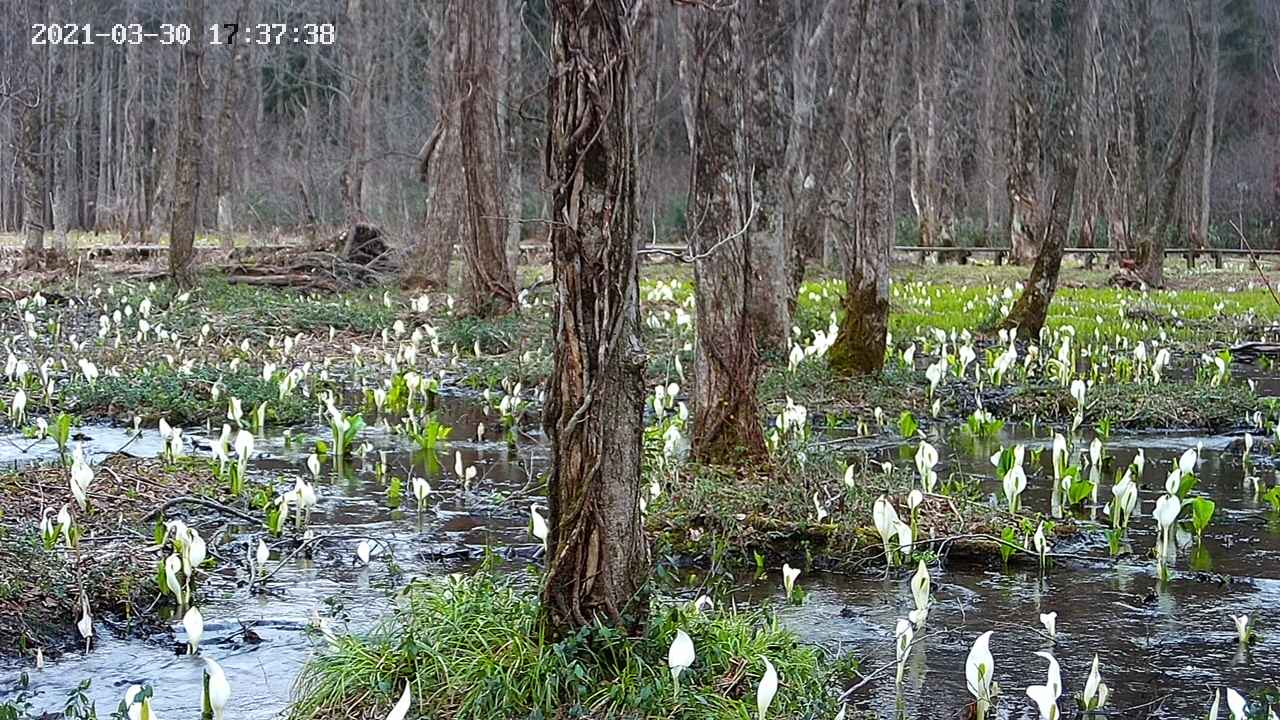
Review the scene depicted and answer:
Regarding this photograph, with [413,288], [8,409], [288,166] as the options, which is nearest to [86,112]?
[288,166]

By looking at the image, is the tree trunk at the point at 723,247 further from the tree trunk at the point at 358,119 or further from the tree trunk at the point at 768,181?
the tree trunk at the point at 358,119

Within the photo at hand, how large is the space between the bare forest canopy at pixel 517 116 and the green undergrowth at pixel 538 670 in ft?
18.6

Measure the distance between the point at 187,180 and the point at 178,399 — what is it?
8.91m

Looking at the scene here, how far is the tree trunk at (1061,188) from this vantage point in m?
13.7

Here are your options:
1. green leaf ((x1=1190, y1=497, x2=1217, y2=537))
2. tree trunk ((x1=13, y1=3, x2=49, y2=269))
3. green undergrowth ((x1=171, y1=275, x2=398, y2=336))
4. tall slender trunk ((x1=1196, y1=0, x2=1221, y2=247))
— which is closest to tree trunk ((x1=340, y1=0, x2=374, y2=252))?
tree trunk ((x1=13, y1=3, x2=49, y2=269))

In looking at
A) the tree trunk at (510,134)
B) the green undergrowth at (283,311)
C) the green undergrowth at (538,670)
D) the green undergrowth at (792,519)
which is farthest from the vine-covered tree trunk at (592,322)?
the tree trunk at (510,134)

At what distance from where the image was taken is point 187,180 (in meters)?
18.3

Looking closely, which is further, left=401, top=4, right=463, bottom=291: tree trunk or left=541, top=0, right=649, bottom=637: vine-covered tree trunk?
left=401, top=4, right=463, bottom=291: tree trunk

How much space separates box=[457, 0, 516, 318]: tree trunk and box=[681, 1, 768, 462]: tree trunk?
8279 mm

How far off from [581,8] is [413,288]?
16.4 m

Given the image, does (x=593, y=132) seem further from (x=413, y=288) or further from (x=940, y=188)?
(x=940, y=188)

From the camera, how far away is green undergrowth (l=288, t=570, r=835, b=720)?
4.09m

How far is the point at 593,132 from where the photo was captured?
4.16 metres

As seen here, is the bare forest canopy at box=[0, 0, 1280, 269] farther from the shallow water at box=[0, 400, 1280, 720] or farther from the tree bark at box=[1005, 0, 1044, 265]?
the shallow water at box=[0, 400, 1280, 720]
